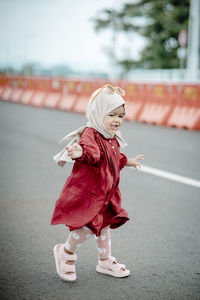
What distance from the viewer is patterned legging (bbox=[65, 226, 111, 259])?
3109mm

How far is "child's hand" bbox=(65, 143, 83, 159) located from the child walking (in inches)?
1.5

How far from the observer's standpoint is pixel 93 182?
9.99ft

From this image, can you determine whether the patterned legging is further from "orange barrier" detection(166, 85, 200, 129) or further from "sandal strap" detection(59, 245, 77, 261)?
"orange barrier" detection(166, 85, 200, 129)

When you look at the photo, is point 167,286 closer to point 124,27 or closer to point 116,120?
point 116,120

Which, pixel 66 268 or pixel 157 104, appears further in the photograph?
pixel 157 104

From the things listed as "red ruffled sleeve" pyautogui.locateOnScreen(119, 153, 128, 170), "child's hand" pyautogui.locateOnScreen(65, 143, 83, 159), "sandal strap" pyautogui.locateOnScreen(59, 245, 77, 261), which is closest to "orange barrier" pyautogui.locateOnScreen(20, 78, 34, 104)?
"red ruffled sleeve" pyautogui.locateOnScreen(119, 153, 128, 170)

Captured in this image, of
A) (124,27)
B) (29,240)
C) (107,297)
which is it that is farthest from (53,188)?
(124,27)

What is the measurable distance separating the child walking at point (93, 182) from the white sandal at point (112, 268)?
25cm

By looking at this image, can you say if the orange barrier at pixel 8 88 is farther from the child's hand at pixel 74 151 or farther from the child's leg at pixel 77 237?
the child's hand at pixel 74 151

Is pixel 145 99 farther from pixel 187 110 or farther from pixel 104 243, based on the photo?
pixel 104 243

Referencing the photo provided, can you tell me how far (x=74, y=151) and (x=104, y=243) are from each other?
2.64 feet

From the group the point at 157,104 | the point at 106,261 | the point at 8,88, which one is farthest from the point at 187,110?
the point at 8,88

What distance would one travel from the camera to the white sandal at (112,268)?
328 cm

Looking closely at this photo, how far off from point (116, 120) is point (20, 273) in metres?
1.28
